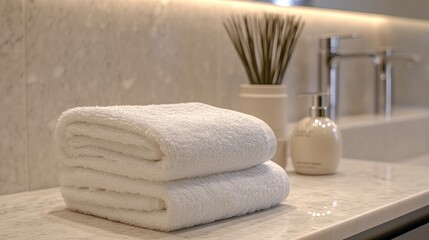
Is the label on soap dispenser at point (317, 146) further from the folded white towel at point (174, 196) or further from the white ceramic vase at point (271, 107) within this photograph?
the folded white towel at point (174, 196)

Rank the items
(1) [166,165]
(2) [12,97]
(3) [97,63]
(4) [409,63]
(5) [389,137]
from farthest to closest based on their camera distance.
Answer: (4) [409,63] → (5) [389,137] → (3) [97,63] → (2) [12,97] → (1) [166,165]

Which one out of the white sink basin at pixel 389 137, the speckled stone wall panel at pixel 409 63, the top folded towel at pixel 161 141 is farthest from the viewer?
the speckled stone wall panel at pixel 409 63

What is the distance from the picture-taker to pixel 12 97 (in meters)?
0.92

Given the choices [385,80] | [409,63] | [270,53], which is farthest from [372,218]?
[409,63]

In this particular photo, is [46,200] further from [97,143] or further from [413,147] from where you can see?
[413,147]

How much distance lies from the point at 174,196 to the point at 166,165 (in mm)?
35

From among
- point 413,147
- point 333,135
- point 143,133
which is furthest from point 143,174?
point 413,147

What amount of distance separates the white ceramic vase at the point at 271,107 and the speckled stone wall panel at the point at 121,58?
0.16 metres

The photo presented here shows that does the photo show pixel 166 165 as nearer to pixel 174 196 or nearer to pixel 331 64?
pixel 174 196

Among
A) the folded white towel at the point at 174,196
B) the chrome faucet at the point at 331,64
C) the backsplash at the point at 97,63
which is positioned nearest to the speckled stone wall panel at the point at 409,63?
the chrome faucet at the point at 331,64

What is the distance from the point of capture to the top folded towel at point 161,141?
2.30 feet

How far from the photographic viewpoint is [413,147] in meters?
1.87

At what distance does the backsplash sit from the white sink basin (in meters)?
0.16

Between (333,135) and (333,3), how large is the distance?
21.1 inches
